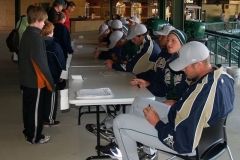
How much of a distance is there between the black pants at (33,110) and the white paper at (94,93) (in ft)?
4.03

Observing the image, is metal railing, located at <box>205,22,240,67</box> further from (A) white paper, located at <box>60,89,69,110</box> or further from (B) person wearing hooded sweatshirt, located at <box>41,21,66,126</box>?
(A) white paper, located at <box>60,89,69,110</box>

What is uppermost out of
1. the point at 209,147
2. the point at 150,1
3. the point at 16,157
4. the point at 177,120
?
the point at 150,1

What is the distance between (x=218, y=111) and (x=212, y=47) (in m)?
6.95

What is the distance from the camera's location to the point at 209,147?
118 inches

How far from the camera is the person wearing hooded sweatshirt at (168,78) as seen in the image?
12.4 ft

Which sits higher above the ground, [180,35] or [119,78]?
[180,35]

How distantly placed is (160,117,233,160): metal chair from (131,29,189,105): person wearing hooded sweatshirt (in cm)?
69

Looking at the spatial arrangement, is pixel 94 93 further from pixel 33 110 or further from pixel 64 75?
pixel 64 75

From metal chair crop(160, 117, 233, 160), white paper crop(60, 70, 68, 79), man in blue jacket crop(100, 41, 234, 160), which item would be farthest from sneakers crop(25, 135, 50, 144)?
metal chair crop(160, 117, 233, 160)

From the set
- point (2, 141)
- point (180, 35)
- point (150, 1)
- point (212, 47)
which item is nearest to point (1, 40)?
point (150, 1)

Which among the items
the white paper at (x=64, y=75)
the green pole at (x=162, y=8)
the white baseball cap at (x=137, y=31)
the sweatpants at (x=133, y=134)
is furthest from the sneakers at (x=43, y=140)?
the green pole at (x=162, y=8)

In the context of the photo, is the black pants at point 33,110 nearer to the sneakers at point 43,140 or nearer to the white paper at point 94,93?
the sneakers at point 43,140

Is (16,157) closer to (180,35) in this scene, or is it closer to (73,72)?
(73,72)

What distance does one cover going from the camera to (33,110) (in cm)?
474
